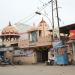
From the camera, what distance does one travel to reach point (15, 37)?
5612cm

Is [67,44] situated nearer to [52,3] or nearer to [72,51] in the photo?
[72,51]

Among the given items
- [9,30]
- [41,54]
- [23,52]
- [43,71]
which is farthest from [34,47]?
[43,71]

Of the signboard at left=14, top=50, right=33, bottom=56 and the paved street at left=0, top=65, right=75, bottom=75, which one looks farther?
the signboard at left=14, top=50, right=33, bottom=56

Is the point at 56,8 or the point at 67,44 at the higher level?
the point at 56,8

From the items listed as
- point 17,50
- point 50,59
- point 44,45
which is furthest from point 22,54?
point 50,59

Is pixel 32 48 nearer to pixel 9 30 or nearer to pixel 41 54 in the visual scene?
pixel 41 54

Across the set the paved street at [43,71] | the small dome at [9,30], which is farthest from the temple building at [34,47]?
the paved street at [43,71]

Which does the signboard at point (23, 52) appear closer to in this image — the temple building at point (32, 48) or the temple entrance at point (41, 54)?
the temple building at point (32, 48)

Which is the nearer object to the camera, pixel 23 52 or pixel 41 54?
pixel 23 52

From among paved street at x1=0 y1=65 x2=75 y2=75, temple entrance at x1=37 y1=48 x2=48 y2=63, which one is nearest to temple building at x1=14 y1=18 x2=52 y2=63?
temple entrance at x1=37 y1=48 x2=48 y2=63

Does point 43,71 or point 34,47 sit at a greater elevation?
point 34,47

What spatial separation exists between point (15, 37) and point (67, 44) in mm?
23464

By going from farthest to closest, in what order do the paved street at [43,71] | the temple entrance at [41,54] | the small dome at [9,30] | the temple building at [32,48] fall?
1. the small dome at [9,30]
2. the temple entrance at [41,54]
3. the temple building at [32,48]
4. the paved street at [43,71]

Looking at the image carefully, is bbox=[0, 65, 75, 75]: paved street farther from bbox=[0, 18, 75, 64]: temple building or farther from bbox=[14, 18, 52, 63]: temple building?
bbox=[14, 18, 52, 63]: temple building
